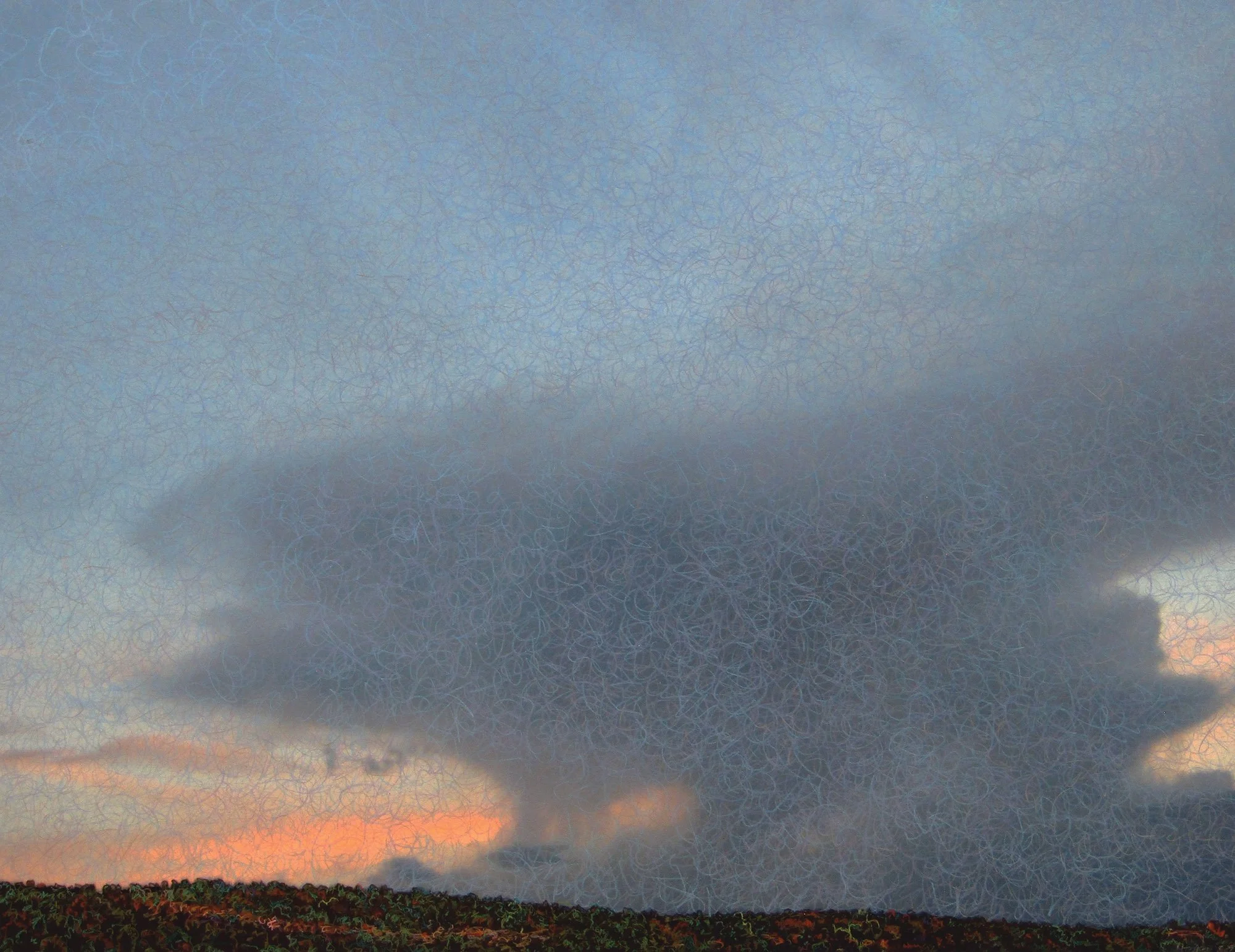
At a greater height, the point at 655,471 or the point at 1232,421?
the point at 1232,421

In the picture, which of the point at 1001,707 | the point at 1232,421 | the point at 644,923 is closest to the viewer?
the point at 644,923

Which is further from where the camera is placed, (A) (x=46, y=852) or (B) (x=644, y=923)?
(A) (x=46, y=852)

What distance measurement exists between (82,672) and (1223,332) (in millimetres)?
5699

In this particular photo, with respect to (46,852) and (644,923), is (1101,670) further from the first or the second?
(46,852)

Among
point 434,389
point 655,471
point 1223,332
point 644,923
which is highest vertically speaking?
point 1223,332

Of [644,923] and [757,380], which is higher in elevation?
[757,380]

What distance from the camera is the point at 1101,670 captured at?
15.9 ft

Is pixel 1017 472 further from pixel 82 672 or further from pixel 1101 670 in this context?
pixel 82 672

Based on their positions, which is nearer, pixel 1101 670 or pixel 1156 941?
pixel 1156 941

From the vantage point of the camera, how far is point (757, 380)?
5.09m

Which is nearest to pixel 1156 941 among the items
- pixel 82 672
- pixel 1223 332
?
pixel 1223 332

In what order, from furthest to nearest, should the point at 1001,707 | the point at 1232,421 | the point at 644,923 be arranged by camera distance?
the point at 1232,421
the point at 1001,707
the point at 644,923

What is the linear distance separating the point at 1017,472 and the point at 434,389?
2811mm

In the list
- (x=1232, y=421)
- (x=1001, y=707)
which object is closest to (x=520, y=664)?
(x=1001, y=707)
